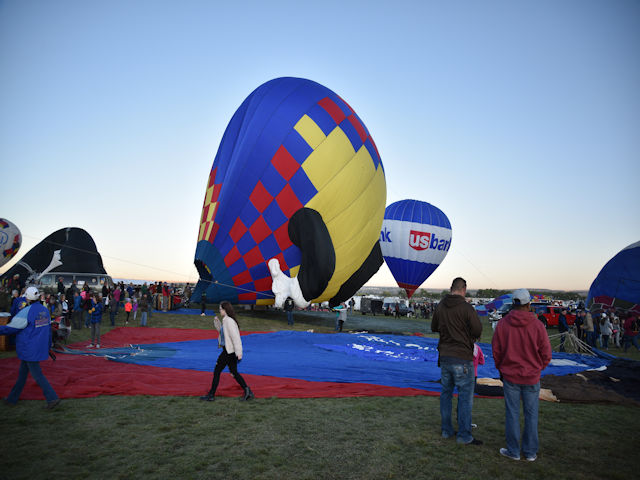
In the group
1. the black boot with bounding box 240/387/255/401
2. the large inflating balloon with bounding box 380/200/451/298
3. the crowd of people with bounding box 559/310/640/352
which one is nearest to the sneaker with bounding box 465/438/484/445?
the black boot with bounding box 240/387/255/401

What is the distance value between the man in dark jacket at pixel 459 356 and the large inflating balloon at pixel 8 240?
29190 mm

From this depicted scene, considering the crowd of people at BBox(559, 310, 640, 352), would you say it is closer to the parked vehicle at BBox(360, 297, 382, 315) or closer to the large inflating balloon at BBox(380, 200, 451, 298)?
the large inflating balloon at BBox(380, 200, 451, 298)

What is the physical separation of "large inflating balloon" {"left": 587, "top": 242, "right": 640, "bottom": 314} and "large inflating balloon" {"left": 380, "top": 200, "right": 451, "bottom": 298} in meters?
8.97

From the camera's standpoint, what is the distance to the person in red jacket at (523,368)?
3.50 m

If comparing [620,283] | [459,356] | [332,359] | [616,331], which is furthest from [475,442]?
[620,283]

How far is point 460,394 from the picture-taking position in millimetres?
3922

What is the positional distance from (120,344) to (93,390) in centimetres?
476

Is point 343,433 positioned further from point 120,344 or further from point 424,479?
point 120,344

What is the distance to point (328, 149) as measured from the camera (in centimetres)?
1238

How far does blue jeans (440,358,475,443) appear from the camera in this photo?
3.81 m

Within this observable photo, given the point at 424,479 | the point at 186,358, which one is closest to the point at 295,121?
the point at 186,358

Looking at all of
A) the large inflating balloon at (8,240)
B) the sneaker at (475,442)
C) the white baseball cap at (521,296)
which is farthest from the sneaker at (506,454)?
the large inflating balloon at (8,240)

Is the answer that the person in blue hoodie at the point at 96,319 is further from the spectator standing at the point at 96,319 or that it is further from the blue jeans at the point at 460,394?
the blue jeans at the point at 460,394

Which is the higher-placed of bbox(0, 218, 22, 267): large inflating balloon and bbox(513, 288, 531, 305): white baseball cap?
bbox(0, 218, 22, 267): large inflating balloon
